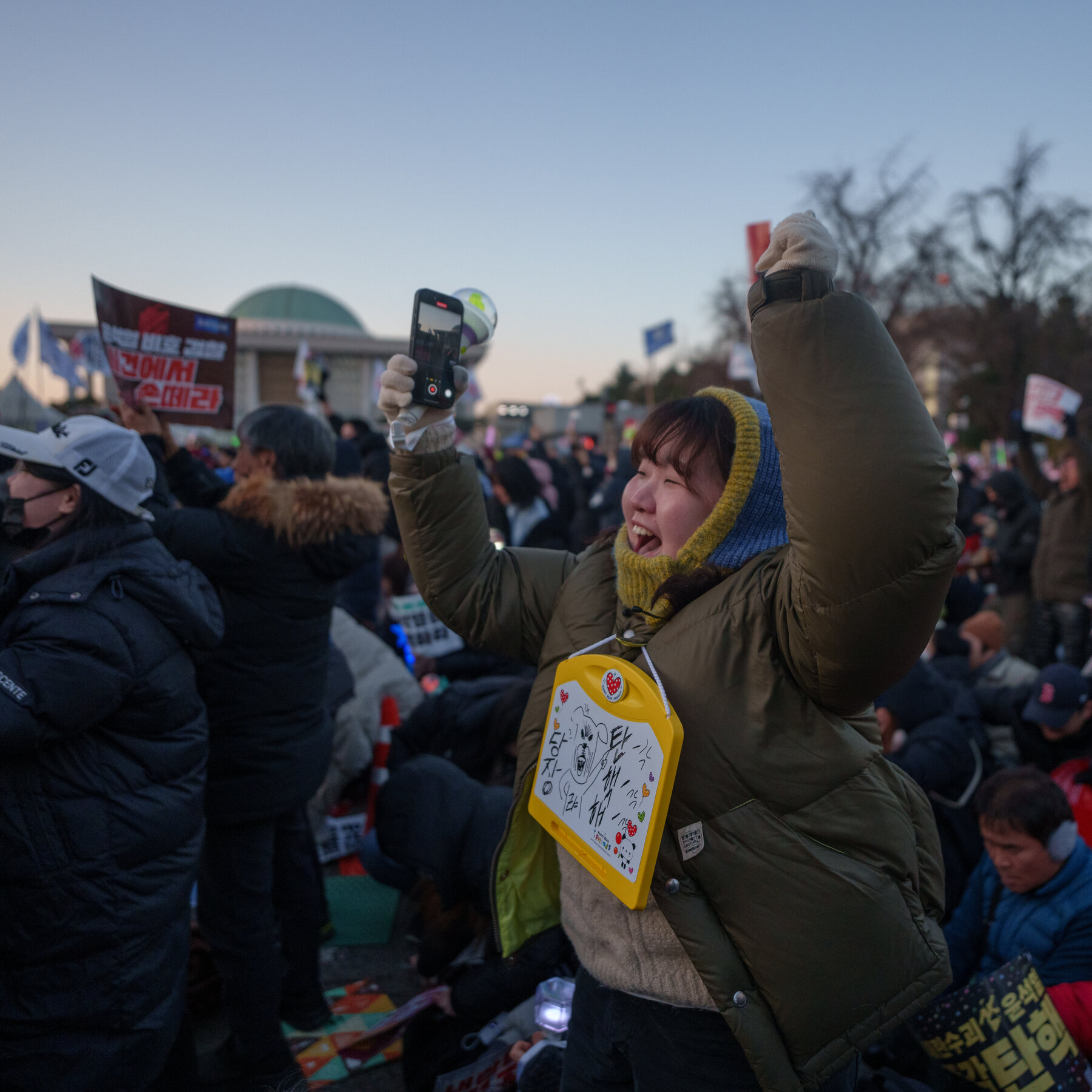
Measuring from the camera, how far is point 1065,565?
20.9 feet

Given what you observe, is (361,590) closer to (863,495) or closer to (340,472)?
(340,472)

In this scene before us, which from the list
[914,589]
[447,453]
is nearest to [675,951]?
[914,589]

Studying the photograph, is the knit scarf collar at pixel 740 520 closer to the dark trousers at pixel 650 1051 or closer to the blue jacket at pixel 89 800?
the dark trousers at pixel 650 1051

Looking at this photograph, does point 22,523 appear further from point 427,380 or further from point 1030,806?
point 1030,806

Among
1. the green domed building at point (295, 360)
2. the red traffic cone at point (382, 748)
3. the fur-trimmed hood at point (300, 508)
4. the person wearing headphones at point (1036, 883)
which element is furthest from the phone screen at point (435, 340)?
the green domed building at point (295, 360)

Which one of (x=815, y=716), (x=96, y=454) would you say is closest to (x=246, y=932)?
(x=96, y=454)

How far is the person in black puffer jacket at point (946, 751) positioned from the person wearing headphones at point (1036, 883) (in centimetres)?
29

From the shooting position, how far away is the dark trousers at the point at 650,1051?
4.46ft

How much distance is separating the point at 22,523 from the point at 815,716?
75.8 inches

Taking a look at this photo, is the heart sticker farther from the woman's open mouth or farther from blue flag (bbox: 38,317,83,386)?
blue flag (bbox: 38,317,83,386)

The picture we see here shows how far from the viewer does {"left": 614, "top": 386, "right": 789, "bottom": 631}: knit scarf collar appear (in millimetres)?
1355

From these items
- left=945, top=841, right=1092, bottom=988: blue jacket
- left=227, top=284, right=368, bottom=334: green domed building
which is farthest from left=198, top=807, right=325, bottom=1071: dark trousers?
left=227, top=284, right=368, bottom=334: green domed building

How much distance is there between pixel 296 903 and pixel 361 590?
8.53 feet

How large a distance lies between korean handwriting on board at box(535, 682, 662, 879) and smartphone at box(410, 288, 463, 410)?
0.60 meters
